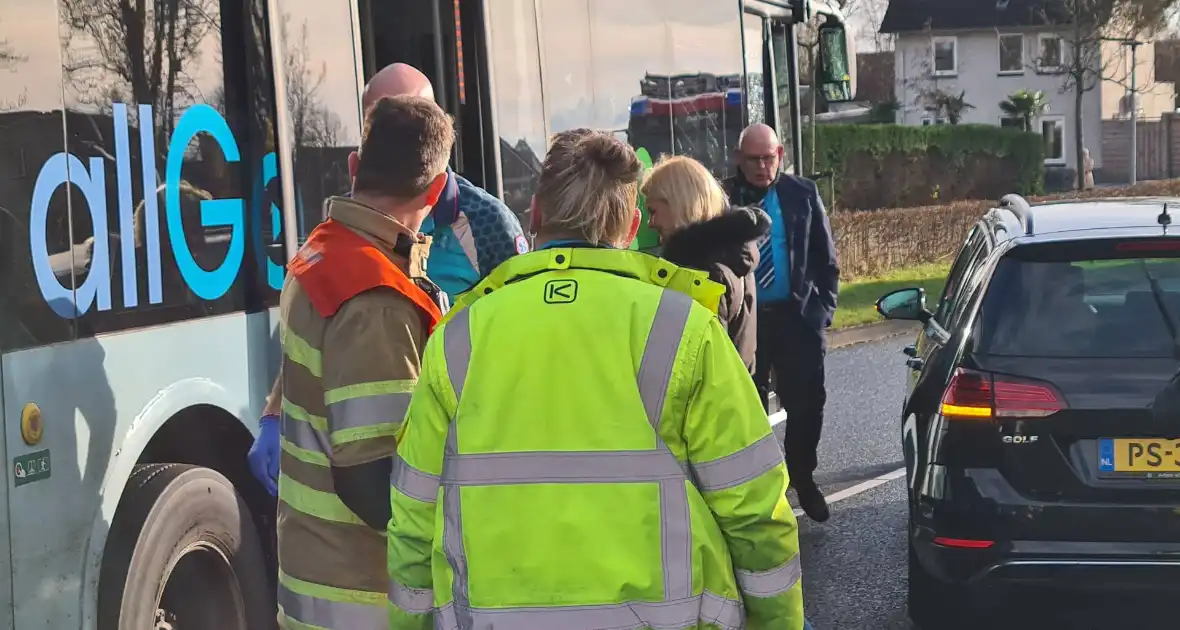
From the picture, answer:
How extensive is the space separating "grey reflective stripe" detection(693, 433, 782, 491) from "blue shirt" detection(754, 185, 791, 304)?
444cm

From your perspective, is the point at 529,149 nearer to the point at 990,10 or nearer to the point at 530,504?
the point at 530,504

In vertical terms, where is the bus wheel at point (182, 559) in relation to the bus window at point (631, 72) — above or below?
below

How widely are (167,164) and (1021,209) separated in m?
3.49

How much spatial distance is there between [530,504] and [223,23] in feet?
8.14

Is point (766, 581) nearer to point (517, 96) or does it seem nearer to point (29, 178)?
point (29, 178)

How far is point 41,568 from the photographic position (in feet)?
10.4

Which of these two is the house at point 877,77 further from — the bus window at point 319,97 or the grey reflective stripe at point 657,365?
the grey reflective stripe at point 657,365

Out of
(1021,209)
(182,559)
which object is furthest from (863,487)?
(182,559)

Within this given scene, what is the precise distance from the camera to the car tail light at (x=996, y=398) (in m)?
4.66

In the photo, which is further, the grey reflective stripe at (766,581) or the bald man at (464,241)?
the bald man at (464,241)

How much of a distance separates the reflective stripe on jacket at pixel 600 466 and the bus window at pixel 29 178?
1.26 meters

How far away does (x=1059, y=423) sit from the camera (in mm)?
4641

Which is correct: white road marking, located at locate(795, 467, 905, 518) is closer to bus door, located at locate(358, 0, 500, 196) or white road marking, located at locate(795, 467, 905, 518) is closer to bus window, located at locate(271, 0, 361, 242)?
bus door, located at locate(358, 0, 500, 196)

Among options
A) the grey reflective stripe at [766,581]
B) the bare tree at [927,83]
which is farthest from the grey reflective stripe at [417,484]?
the bare tree at [927,83]
